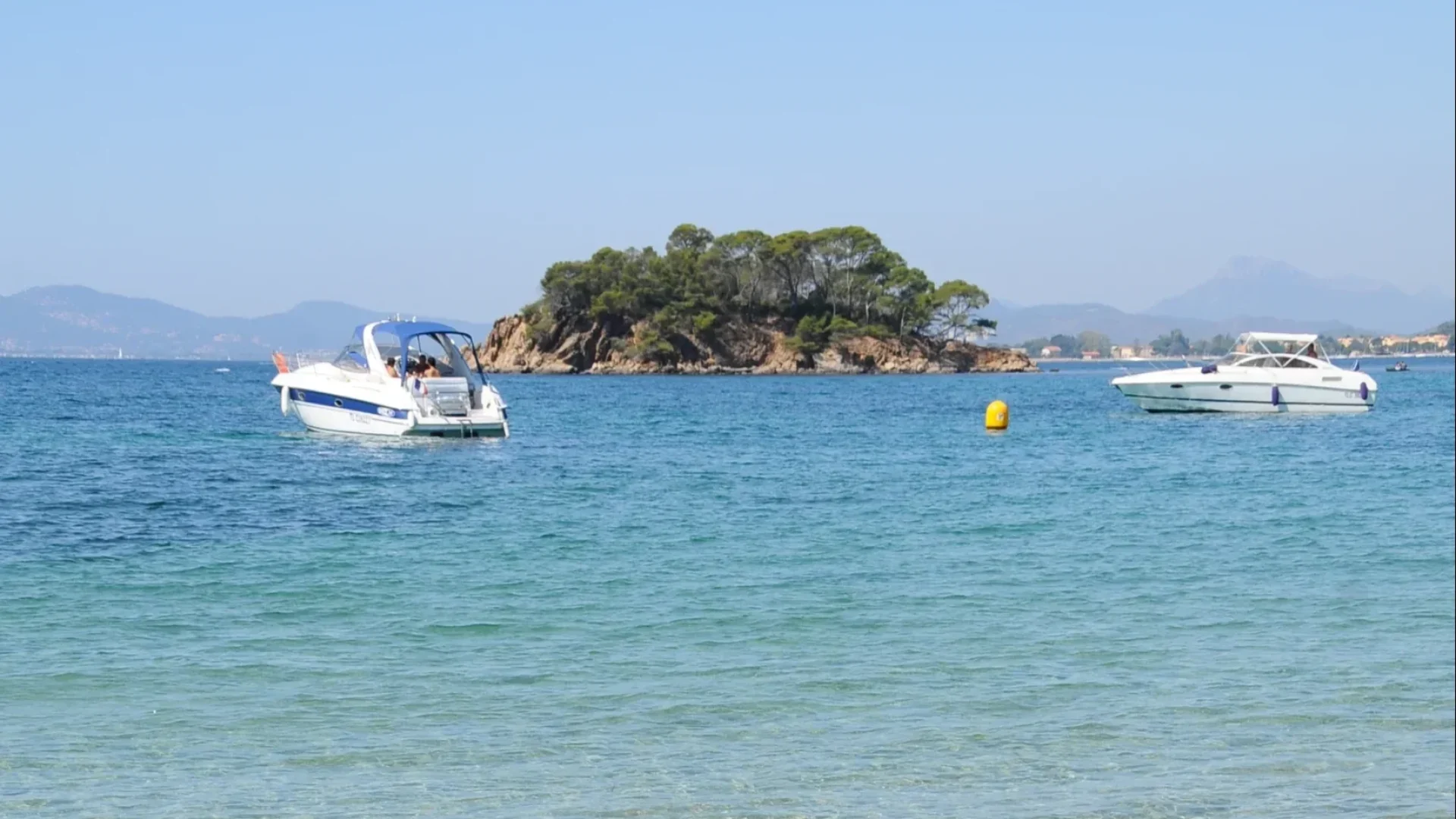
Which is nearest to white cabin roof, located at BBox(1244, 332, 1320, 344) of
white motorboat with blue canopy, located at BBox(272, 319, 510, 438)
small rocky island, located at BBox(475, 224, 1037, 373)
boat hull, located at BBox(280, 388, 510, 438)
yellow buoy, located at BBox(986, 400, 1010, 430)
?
yellow buoy, located at BBox(986, 400, 1010, 430)

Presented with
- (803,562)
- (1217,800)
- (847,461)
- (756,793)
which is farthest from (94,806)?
(847,461)

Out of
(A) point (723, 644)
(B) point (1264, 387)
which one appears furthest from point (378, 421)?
(B) point (1264, 387)

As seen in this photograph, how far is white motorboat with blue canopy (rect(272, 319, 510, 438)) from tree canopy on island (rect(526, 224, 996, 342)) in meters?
102

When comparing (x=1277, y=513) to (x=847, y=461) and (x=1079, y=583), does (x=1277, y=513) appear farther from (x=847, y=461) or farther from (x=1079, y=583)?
(x=847, y=461)

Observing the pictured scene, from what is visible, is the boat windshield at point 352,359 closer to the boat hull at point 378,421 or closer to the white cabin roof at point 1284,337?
the boat hull at point 378,421

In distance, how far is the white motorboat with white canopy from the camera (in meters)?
48.3

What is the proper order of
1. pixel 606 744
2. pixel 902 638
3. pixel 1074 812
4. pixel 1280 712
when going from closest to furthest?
pixel 1074 812
pixel 606 744
pixel 1280 712
pixel 902 638

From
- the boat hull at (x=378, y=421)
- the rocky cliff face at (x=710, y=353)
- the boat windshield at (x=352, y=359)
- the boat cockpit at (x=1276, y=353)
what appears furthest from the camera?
the rocky cliff face at (x=710, y=353)

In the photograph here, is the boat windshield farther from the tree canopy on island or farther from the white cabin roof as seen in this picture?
the tree canopy on island

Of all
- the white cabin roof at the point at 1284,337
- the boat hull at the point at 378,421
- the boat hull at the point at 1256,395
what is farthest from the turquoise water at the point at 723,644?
the white cabin roof at the point at 1284,337

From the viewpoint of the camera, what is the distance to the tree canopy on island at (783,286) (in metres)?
142

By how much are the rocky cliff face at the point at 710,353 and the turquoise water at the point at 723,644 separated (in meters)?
109

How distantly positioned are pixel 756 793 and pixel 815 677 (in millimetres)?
2986

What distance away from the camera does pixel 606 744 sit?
30.6ft
